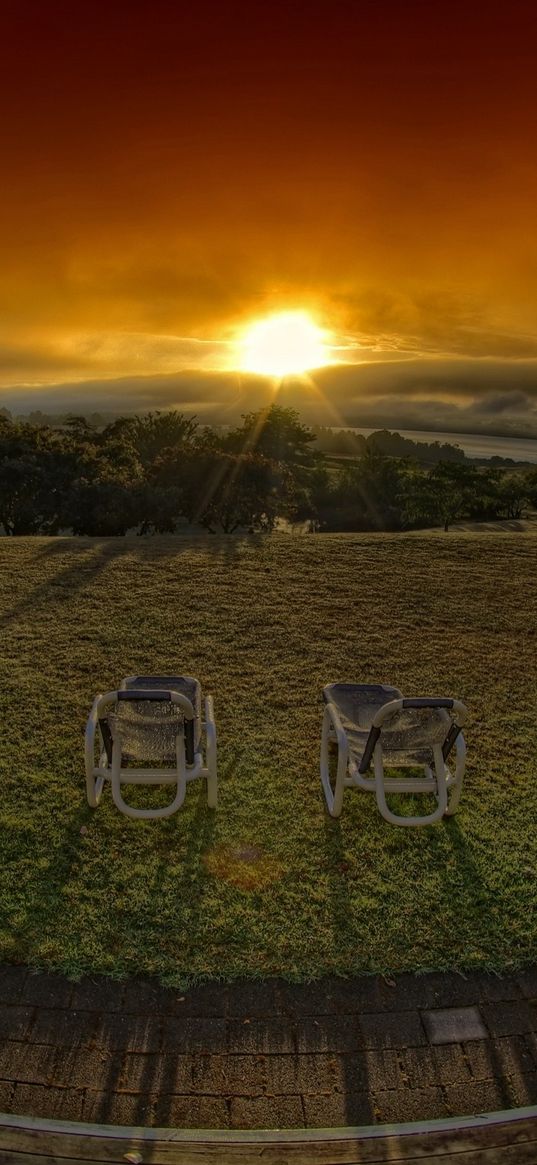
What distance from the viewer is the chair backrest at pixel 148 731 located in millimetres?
4320

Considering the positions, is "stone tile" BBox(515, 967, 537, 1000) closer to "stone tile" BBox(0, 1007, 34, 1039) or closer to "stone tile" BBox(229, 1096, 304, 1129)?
"stone tile" BBox(229, 1096, 304, 1129)

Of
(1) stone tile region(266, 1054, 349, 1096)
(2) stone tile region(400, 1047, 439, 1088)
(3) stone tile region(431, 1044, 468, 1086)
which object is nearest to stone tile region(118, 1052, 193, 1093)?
(1) stone tile region(266, 1054, 349, 1096)

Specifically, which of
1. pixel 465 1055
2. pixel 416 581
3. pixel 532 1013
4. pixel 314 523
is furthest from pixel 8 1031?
pixel 314 523

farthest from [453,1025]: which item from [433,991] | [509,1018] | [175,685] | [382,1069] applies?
[175,685]

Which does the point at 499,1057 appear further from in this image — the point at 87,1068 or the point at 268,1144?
the point at 87,1068

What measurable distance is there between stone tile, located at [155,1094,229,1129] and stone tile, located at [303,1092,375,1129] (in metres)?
0.37

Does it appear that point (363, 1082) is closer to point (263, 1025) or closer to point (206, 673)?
point (263, 1025)

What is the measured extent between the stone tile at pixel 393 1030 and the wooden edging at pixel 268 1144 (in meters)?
0.35

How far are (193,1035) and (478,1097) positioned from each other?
135cm

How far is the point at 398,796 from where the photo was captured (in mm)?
5055

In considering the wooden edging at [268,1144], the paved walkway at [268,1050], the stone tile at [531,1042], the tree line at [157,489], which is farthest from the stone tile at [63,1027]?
the tree line at [157,489]

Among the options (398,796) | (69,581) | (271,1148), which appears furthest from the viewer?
(69,581)

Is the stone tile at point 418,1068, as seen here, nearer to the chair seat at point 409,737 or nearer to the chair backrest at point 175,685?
the chair seat at point 409,737

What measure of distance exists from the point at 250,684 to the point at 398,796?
2.19 m
